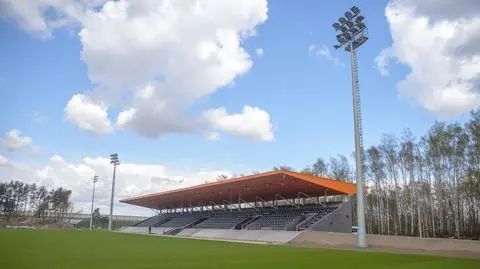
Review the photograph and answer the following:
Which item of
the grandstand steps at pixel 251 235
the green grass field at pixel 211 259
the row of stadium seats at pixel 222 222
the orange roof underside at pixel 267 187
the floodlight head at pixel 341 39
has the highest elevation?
the floodlight head at pixel 341 39

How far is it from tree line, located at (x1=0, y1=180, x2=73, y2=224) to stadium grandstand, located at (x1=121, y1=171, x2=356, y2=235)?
50.8 metres

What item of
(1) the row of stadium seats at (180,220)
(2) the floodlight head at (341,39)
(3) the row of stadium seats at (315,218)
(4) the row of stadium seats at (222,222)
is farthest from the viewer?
(1) the row of stadium seats at (180,220)

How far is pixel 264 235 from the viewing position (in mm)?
35969

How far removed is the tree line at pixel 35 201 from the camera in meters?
99.4

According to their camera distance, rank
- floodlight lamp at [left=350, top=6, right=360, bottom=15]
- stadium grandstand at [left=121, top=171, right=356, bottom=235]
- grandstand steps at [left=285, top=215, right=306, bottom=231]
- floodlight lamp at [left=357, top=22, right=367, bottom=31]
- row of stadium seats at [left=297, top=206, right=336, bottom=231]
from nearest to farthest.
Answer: floodlight lamp at [left=357, top=22, right=367, bottom=31], floodlight lamp at [left=350, top=6, right=360, bottom=15], stadium grandstand at [left=121, top=171, right=356, bottom=235], row of stadium seats at [left=297, top=206, right=336, bottom=231], grandstand steps at [left=285, top=215, right=306, bottom=231]

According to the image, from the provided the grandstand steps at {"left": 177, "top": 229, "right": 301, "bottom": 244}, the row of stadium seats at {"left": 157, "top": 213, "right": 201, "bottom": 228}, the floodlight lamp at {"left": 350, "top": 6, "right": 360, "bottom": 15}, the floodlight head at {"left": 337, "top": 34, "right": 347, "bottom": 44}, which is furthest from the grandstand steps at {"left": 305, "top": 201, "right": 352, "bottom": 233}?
the row of stadium seats at {"left": 157, "top": 213, "right": 201, "bottom": 228}

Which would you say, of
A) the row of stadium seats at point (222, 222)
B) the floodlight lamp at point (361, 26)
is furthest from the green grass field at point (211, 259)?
the row of stadium seats at point (222, 222)

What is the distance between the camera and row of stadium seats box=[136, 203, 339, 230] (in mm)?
38531

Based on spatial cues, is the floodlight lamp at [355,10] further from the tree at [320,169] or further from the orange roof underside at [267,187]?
the tree at [320,169]

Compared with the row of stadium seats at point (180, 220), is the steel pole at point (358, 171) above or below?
above

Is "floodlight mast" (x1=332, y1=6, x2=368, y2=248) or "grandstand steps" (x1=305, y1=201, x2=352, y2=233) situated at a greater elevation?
"floodlight mast" (x1=332, y1=6, x2=368, y2=248)

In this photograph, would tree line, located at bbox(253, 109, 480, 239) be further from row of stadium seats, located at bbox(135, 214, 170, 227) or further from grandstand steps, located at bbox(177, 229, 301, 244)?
row of stadium seats, located at bbox(135, 214, 170, 227)

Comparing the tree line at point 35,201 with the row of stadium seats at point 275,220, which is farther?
the tree line at point 35,201

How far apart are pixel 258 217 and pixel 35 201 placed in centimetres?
8404
